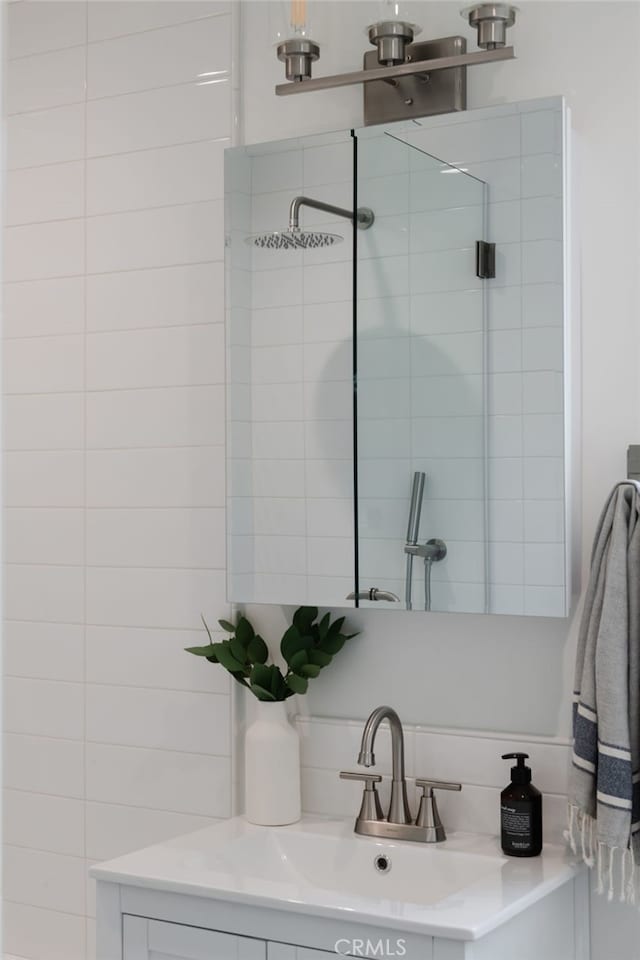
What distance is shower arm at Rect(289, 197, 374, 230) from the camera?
178cm

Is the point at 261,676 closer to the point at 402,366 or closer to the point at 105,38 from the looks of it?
the point at 402,366

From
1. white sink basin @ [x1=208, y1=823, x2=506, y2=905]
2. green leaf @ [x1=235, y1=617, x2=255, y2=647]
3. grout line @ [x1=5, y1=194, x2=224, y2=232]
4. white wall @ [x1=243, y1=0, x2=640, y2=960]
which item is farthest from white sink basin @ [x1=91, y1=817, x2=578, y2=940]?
grout line @ [x1=5, y1=194, x2=224, y2=232]

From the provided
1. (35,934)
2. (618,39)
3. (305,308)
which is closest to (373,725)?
(305,308)

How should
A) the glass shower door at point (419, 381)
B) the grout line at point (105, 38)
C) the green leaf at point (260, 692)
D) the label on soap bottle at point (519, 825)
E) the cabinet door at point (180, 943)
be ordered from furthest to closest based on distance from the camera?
the grout line at point (105, 38) → the green leaf at point (260, 692) → the glass shower door at point (419, 381) → the label on soap bottle at point (519, 825) → the cabinet door at point (180, 943)

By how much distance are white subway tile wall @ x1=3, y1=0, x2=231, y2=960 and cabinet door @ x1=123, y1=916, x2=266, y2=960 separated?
0.39 metres

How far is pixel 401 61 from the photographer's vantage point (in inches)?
68.6

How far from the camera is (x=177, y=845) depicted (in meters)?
1.70

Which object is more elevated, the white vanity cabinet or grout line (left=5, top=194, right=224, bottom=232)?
grout line (left=5, top=194, right=224, bottom=232)

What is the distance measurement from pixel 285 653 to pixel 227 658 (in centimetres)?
10

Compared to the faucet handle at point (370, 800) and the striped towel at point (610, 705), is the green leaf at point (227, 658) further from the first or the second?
the striped towel at point (610, 705)

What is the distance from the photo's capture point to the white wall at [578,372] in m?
1.65

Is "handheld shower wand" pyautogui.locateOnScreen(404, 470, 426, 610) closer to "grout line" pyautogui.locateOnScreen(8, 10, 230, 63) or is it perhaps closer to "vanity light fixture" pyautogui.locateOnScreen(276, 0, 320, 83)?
"vanity light fixture" pyautogui.locateOnScreen(276, 0, 320, 83)

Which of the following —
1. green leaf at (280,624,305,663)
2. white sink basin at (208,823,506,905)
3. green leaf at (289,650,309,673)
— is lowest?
white sink basin at (208,823,506,905)

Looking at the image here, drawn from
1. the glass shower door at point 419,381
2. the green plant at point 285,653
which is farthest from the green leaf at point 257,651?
the glass shower door at point 419,381
